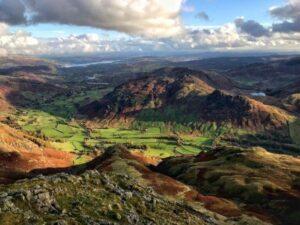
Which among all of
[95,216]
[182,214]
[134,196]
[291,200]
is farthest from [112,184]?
[291,200]

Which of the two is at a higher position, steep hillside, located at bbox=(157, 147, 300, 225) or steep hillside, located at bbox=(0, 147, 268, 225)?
steep hillside, located at bbox=(0, 147, 268, 225)

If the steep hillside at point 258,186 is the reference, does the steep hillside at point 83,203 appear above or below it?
above

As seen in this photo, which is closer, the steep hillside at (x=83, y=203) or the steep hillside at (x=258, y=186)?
the steep hillside at (x=83, y=203)

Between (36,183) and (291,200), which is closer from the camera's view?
(36,183)

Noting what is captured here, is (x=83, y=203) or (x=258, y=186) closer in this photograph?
(x=83, y=203)

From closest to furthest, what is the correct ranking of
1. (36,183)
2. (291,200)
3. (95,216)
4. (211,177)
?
(95,216)
(36,183)
(291,200)
(211,177)

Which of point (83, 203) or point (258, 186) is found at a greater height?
point (83, 203)

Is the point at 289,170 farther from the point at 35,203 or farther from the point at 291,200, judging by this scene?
the point at 35,203

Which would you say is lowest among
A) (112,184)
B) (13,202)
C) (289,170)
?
(289,170)

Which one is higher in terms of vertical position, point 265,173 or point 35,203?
point 35,203

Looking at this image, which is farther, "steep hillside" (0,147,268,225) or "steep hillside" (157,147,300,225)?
"steep hillside" (157,147,300,225)

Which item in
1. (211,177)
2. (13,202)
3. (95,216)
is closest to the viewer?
(13,202)
